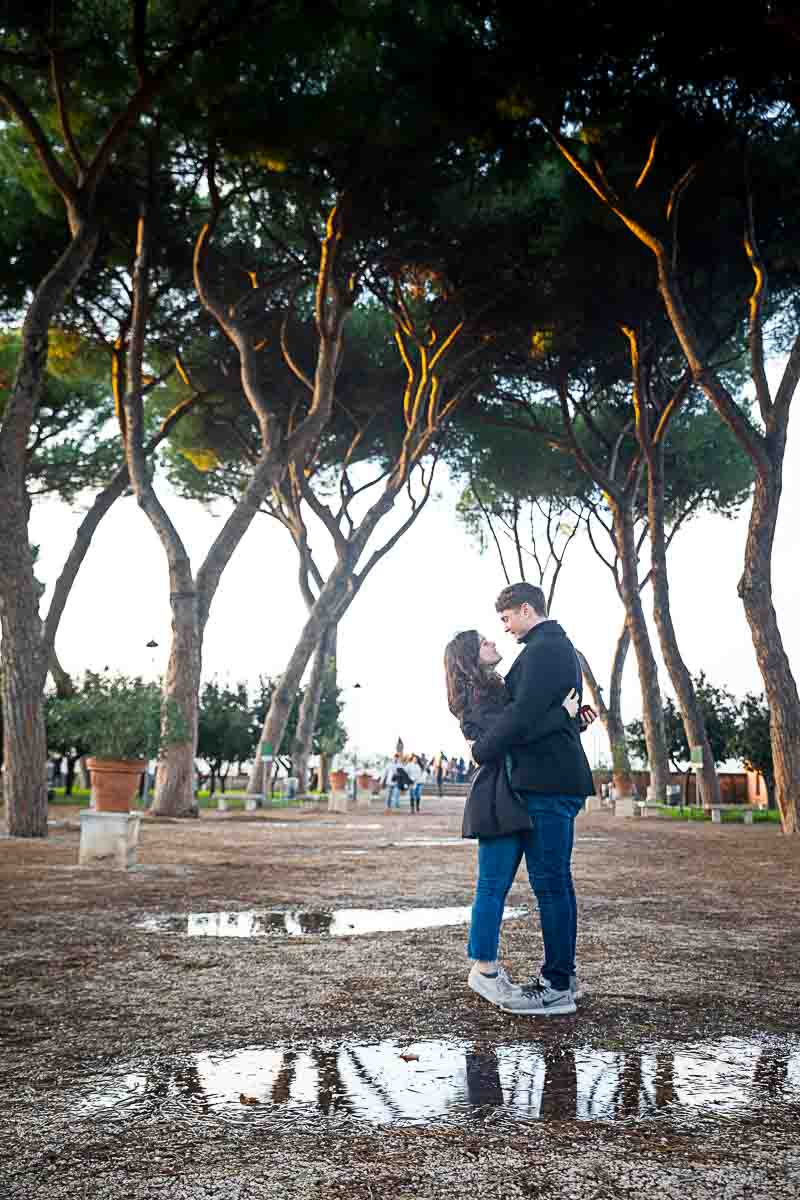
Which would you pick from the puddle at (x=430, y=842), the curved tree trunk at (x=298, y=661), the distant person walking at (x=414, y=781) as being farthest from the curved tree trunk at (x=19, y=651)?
the distant person walking at (x=414, y=781)

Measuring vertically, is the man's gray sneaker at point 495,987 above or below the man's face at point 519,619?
below

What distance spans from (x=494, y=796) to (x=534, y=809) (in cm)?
13

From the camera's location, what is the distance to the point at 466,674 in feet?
12.0

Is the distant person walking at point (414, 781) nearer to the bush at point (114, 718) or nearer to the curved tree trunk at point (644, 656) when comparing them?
the curved tree trunk at point (644, 656)

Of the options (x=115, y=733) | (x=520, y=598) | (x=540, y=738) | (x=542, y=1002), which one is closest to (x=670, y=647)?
(x=115, y=733)

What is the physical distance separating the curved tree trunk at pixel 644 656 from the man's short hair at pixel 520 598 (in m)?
15.5

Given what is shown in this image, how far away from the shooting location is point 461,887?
22.5 ft

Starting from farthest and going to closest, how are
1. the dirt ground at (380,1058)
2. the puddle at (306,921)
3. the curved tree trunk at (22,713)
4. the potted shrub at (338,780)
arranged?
1. the potted shrub at (338,780)
2. the curved tree trunk at (22,713)
3. the puddle at (306,921)
4. the dirt ground at (380,1058)

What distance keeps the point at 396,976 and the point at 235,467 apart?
19.6 m

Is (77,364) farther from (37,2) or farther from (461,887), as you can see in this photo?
(461,887)

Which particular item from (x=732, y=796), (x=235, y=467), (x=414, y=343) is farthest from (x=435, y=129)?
(x=732, y=796)

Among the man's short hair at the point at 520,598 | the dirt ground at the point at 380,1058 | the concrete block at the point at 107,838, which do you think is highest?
the man's short hair at the point at 520,598

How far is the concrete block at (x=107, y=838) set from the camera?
25.3 ft

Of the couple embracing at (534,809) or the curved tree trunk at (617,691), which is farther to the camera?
the curved tree trunk at (617,691)
